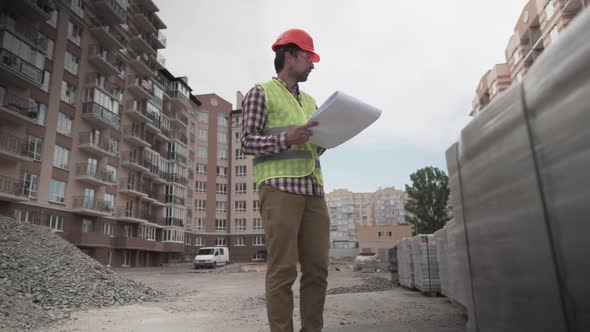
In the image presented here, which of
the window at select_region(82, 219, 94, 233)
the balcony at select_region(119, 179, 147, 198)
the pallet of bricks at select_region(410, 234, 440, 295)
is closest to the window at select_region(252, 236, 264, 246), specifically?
the balcony at select_region(119, 179, 147, 198)

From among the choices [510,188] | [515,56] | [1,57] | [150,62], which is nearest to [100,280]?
[510,188]

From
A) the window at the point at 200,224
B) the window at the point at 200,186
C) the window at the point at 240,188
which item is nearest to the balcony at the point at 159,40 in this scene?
the window at the point at 200,186

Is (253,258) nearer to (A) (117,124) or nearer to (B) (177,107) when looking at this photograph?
(B) (177,107)

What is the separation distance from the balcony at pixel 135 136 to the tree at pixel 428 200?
37.4 m

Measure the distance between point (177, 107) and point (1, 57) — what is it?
84.5 feet

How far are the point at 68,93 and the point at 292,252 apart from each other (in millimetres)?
32632

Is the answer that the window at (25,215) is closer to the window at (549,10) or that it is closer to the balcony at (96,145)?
the balcony at (96,145)

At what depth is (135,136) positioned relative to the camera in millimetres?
37688

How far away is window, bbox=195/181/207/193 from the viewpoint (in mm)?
58562

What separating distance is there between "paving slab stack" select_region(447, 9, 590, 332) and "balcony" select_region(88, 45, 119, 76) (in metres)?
34.9

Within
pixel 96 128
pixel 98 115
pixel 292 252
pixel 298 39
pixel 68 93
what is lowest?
pixel 292 252

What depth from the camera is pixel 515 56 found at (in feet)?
131

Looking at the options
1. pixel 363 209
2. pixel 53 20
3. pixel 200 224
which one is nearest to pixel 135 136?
pixel 53 20

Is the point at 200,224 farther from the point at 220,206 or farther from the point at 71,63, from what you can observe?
the point at 71,63
